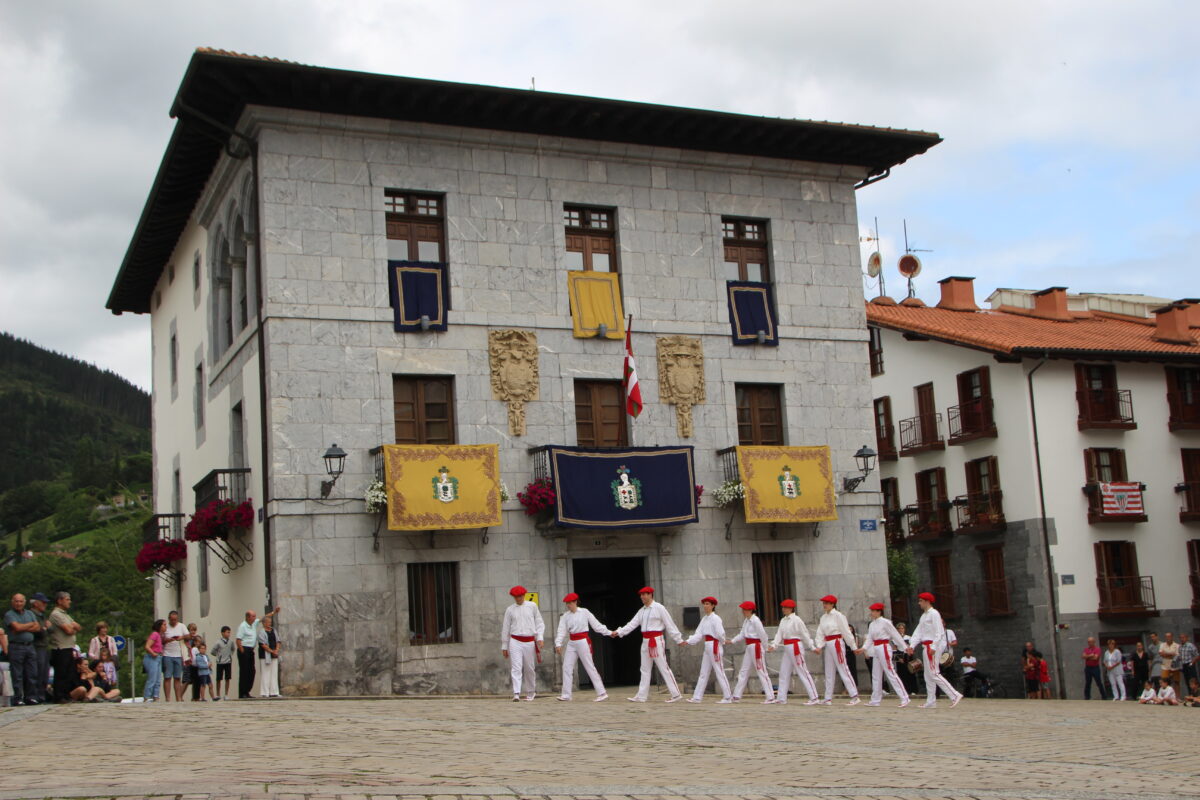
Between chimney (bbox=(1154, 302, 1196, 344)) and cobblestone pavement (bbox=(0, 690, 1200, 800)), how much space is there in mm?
26397

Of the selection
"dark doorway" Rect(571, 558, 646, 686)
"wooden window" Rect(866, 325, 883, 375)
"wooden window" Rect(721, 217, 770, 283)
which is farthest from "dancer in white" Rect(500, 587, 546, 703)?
"wooden window" Rect(866, 325, 883, 375)

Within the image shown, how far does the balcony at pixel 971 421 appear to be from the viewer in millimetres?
40531

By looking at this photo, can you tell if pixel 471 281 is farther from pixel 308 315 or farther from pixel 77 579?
pixel 77 579

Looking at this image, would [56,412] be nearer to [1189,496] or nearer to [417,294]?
[1189,496]

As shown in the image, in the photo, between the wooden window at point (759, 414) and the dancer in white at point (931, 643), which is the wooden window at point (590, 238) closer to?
the wooden window at point (759, 414)

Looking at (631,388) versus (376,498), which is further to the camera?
(631,388)

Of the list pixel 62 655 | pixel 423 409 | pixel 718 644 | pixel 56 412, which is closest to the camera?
pixel 62 655

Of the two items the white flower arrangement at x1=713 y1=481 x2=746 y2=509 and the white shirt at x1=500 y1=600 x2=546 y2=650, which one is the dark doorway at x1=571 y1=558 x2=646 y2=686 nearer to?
the white flower arrangement at x1=713 y1=481 x2=746 y2=509

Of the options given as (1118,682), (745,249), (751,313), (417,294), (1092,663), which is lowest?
(1118,682)

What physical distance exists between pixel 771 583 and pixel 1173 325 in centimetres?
2256

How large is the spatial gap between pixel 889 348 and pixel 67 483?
4751 inches

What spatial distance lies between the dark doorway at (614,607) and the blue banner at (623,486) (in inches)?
62.5

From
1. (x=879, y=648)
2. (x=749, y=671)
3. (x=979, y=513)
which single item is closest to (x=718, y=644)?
(x=749, y=671)

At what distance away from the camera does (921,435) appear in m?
43.7
